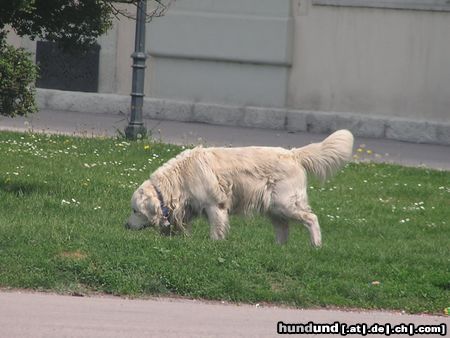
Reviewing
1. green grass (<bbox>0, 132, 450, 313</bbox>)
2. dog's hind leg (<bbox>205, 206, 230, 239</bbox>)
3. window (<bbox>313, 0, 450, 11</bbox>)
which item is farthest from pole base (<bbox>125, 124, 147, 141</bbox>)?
dog's hind leg (<bbox>205, 206, 230, 239</bbox>)

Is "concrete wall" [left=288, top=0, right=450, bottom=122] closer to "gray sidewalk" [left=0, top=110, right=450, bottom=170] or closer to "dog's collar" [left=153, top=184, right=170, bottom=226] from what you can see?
"gray sidewalk" [left=0, top=110, right=450, bottom=170]

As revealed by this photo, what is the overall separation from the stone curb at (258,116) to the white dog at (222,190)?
1031 centimetres

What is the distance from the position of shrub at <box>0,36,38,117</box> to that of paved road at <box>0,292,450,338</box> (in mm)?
4001

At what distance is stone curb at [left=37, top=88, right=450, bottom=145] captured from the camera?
21.0 m

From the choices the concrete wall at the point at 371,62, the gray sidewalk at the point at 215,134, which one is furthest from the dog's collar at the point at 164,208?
the concrete wall at the point at 371,62

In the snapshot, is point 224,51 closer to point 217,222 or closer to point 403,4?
point 403,4

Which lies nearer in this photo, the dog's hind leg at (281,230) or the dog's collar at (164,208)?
the dog's collar at (164,208)

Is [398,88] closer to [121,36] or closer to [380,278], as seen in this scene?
[121,36]

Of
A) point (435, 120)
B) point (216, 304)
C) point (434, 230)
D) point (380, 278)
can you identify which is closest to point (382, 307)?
point (380, 278)

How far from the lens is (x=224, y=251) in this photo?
9844 mm

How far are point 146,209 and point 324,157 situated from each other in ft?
5.66

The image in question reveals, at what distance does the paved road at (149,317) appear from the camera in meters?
7.84

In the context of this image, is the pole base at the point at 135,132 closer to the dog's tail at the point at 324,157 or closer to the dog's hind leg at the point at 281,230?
the dog's hind leg at the point at 281,230

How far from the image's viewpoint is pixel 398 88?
21.4 meters
